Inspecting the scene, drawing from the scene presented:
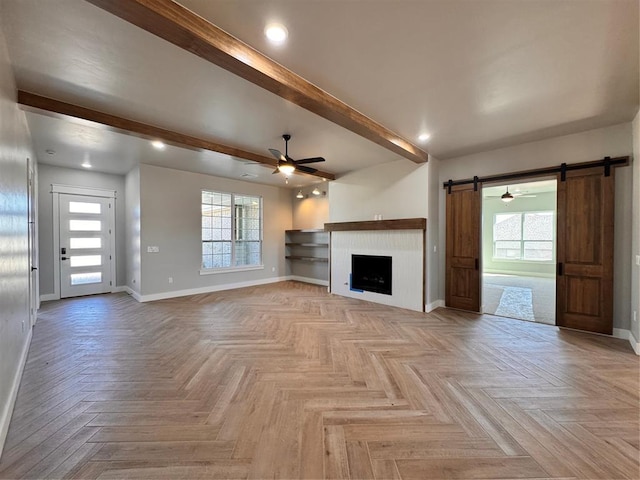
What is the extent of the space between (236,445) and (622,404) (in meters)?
3.07

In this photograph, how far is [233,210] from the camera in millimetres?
7418

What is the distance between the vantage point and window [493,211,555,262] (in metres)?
9.68

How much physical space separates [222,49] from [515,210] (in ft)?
37.5

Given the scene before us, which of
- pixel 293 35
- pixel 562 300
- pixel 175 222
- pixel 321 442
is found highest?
pixel 293 35

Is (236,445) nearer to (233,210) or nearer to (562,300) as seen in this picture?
(562,300)

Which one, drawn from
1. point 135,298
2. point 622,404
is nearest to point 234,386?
point 622,404

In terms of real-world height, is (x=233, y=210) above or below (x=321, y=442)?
above

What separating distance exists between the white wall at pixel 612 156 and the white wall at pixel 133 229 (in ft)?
23.4

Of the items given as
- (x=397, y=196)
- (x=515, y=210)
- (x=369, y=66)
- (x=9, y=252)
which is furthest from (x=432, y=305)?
(x=515, y=210)

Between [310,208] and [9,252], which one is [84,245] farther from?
[310,208]

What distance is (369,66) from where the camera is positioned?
2.48 metres

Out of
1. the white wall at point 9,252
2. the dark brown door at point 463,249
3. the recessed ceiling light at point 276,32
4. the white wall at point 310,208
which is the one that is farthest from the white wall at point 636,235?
the white wall at point 9,252

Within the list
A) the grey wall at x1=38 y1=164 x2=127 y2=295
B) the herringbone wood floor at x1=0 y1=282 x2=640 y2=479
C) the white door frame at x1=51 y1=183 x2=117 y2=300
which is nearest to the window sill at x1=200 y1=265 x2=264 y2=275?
the herringbone wood floor at x1=0 y1=282 x2=640 y2=479

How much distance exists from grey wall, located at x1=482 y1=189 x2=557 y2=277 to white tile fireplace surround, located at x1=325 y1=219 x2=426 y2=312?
16.3 feet
